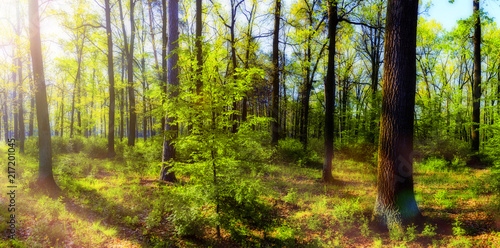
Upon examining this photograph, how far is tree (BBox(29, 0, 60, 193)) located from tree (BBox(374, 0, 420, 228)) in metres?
9.36

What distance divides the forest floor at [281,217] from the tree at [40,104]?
45 cm

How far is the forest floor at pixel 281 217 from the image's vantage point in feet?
14.1

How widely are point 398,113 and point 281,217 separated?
384cm

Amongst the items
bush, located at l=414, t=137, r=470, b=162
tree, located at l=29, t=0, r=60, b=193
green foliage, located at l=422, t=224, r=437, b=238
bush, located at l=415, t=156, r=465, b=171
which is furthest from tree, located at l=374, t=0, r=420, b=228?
bush, located at l=414, t=137, r=470, b=162

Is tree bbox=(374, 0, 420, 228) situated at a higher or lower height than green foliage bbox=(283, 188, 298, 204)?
higher

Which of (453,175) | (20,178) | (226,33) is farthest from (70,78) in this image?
(453,175)

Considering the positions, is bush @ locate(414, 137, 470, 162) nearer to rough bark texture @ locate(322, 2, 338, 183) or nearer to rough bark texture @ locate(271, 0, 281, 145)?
rough bark texture @ locate(322, 2, 338, 183)

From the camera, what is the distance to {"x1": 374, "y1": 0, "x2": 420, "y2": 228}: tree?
444 centimetres

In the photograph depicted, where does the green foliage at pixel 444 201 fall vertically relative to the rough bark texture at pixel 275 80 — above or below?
below

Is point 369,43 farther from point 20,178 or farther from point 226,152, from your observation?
point 20,178

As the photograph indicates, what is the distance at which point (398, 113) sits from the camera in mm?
4488

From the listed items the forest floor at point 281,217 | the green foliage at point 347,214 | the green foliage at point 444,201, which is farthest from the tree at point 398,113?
the green foliage at point 444,201

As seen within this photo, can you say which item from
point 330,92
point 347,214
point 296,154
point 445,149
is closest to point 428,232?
point 347,214

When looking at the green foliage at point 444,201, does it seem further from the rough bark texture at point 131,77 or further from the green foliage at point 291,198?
the rough bark texture at point 131,77
